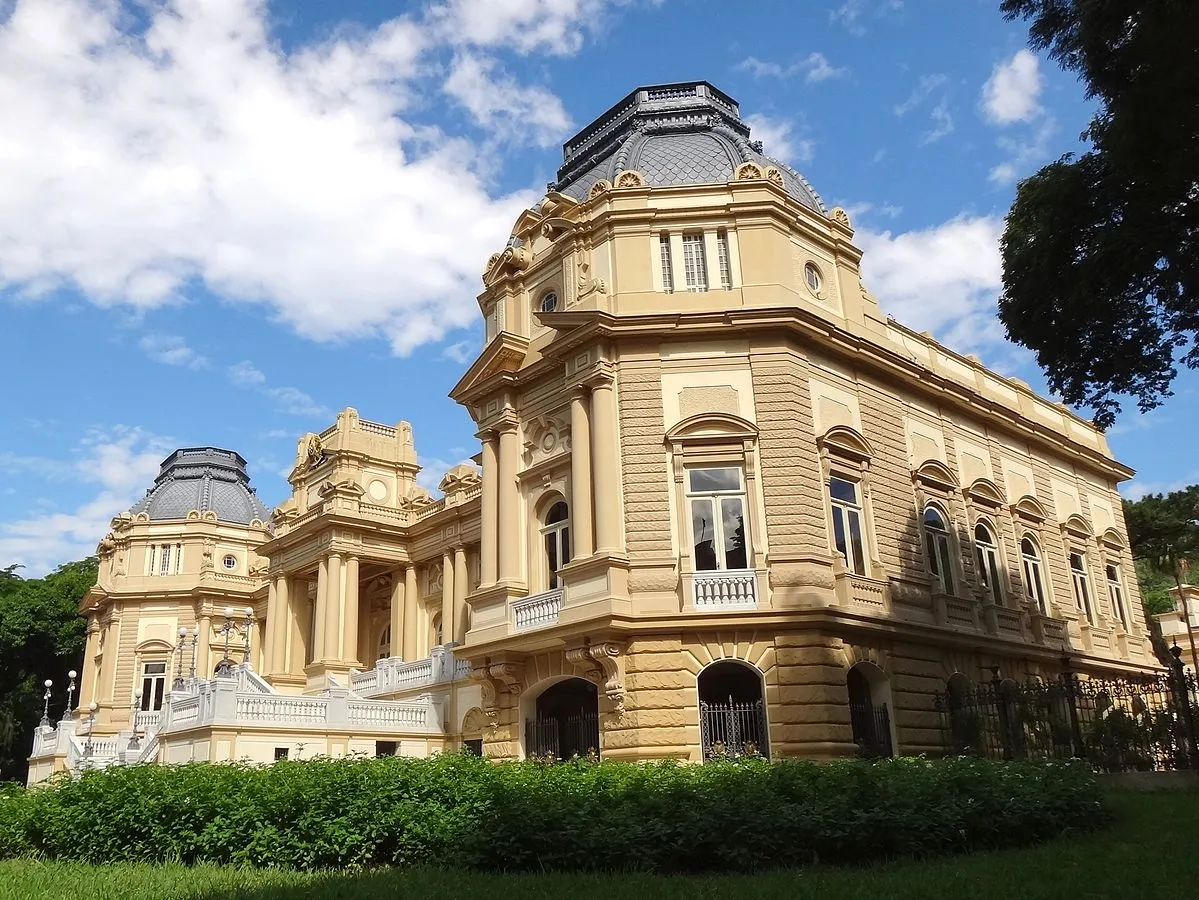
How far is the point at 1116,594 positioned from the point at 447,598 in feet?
72.3

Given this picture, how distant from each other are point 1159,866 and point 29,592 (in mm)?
57654

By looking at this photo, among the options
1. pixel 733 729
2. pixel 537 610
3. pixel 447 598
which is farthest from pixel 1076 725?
pixel 447 598

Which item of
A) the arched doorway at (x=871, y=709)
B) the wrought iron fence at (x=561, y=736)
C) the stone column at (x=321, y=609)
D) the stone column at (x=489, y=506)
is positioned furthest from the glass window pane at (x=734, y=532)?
the stone column at (x=321, y=609)

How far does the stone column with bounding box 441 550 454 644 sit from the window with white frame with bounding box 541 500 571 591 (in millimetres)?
11772

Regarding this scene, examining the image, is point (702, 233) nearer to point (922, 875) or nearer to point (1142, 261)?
point (1142, 261)

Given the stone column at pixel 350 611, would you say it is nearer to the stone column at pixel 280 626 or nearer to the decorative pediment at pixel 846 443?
the stone column at pixel 280 626

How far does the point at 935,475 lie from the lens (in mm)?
26359

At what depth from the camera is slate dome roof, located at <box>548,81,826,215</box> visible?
1011 inches

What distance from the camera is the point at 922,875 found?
34.8 ft

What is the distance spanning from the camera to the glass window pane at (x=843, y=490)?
23125 mm

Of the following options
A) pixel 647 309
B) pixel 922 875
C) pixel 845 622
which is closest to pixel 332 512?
pixel 647 309

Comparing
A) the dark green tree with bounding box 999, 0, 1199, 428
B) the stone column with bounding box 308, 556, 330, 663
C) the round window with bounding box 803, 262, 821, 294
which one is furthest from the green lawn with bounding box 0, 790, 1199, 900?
the stone column with bounding box 308, 556, 330, 663

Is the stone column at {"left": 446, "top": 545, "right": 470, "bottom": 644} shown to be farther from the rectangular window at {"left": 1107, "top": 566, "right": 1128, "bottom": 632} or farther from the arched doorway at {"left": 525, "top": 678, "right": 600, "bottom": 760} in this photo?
the rectangular window at {"left": 1107, "top": 566, "right": 1128, "bottom": 632}

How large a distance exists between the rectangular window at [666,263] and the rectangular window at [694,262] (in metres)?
0.33
